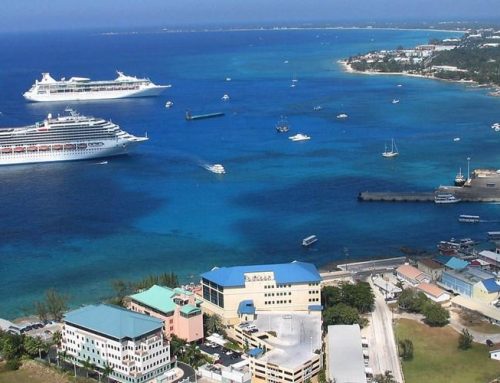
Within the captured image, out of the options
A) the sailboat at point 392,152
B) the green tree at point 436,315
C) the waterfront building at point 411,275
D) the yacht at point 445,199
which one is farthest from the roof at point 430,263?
the sailboat at point 392,152

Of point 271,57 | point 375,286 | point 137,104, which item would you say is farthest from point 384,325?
point 271,57

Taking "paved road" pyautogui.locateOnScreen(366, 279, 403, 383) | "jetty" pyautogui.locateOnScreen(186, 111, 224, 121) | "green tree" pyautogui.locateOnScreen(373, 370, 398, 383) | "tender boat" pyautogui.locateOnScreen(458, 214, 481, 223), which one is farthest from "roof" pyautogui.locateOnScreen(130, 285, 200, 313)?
"jetty" pyautogui.locateOnScreen(186, 111, 224, 121)

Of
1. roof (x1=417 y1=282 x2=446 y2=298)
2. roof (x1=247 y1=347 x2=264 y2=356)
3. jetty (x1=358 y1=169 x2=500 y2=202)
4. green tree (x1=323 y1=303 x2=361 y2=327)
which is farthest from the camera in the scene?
jetty (x1=358 y1=169 x2=500 y2=202)

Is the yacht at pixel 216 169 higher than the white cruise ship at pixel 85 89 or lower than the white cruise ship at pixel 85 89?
lower

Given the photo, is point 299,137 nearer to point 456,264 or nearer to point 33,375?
point 456,264

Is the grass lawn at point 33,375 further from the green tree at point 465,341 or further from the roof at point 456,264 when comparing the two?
the roof at point 456,264

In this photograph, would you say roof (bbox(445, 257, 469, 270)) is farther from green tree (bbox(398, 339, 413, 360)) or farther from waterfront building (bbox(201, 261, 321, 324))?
waterfront building (bbox(201, 261, 321, 324))

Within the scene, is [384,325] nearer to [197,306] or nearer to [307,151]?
[197,306]
